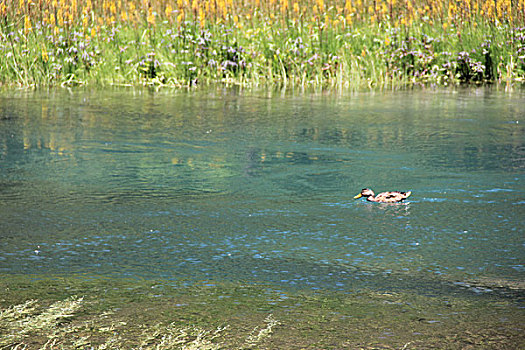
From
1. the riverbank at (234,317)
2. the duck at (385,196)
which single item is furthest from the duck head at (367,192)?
the riverbank at (234,317)

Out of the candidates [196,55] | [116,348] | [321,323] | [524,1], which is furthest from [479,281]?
[524,1]

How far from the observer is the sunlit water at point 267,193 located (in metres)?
3.46

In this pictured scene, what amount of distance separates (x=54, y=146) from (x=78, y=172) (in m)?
1.17

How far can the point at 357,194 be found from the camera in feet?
15.8

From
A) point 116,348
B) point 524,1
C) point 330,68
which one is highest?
point 524,1

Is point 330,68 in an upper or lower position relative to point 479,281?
upper

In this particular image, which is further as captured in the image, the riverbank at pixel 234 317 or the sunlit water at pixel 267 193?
the sunlit water at pixel 267 193

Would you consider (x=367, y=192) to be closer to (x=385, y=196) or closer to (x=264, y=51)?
(x=385, y=196)

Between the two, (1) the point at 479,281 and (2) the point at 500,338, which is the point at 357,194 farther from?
(2) the point at 500,338

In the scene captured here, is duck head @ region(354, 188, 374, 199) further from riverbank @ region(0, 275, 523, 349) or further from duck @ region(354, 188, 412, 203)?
riverbank @ region(0, 275, 523, 349)

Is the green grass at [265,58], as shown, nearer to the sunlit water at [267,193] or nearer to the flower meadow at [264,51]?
the flower meadow at [264,51]

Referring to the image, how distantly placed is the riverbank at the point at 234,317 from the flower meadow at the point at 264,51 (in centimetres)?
820

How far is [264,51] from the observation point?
37.8ft

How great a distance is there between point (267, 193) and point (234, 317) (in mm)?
2096
